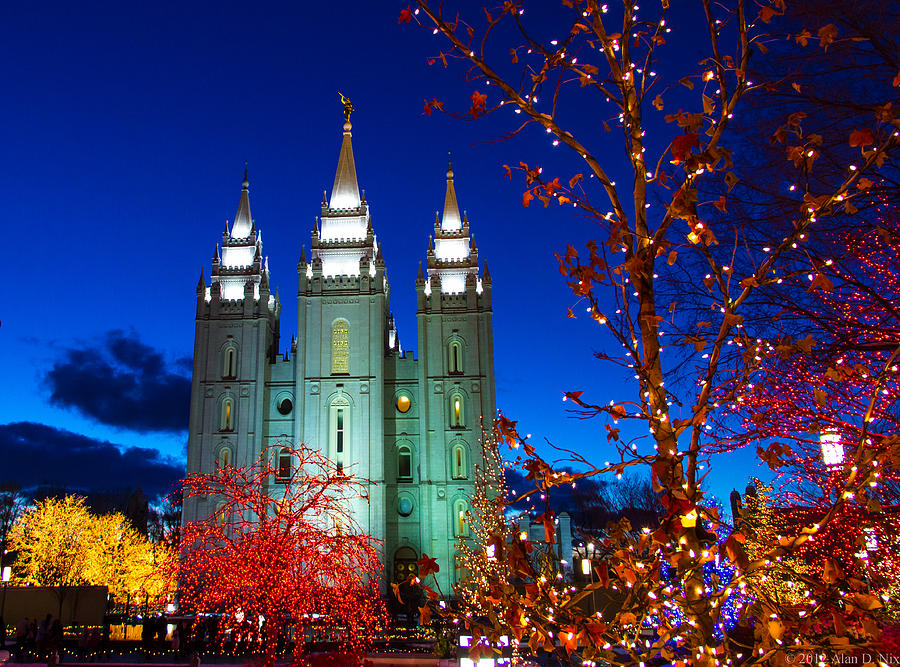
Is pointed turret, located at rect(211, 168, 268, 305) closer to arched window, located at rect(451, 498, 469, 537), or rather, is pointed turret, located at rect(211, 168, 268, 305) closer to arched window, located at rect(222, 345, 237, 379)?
arched window, located at rect(222, 345, 237, 379)

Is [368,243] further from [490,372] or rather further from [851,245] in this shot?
[851,245]

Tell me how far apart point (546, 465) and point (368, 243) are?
50.0 meters

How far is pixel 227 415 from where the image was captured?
163ft

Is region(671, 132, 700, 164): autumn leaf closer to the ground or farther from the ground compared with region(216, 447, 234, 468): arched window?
closer to the ground

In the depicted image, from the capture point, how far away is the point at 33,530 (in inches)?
1610

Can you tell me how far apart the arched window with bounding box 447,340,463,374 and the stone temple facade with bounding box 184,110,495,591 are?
0.25ft

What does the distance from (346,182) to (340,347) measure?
1405 cm

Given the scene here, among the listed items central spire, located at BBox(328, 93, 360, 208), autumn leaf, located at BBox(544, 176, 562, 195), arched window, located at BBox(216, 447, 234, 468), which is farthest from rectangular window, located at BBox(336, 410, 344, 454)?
autumn leaf, located at BBox(544, 176, 562, 195)

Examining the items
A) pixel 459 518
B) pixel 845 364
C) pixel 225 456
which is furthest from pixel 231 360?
pixel 845 364

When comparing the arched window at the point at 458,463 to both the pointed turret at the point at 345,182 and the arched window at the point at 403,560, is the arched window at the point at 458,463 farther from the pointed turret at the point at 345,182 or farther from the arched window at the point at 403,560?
the pointed turret at the point at 345,182

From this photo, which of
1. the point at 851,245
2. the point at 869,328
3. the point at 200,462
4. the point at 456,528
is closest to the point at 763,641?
the point at 869,328

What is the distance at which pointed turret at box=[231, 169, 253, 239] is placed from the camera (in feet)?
181

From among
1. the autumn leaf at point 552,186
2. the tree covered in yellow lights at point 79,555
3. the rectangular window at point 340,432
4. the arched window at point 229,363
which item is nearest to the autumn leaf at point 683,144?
the autumn leaf at point 552,186

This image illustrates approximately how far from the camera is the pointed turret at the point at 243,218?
55219 millimetres
